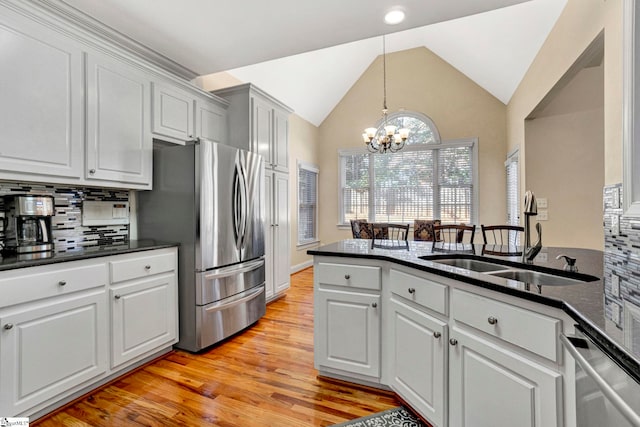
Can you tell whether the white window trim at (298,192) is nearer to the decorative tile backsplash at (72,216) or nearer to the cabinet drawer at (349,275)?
the decorative tile backsplash at (72,216)

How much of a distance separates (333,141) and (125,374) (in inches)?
216

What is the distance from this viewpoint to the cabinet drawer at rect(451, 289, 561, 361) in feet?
3.40

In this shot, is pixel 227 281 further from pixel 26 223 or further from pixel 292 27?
pixel 292 27

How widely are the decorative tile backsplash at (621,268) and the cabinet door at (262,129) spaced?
3043 millimetres

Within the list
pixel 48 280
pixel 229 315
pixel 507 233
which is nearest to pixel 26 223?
pixel 48 280

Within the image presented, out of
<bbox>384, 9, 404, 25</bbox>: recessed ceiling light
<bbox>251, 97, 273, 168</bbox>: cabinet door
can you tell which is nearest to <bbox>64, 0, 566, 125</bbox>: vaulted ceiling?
<bbox>384, 9, 404, 25</bbox>: recessed ceiling light

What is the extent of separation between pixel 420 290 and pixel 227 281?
73.0 inches

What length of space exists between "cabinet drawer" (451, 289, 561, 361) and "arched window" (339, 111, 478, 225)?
487cm

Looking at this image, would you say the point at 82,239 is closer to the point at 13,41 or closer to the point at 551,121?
the point at 13,41

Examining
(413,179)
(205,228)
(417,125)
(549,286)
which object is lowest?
(549,286)

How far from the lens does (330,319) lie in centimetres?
206

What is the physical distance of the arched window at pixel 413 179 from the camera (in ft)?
19.0

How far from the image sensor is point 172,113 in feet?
9.58

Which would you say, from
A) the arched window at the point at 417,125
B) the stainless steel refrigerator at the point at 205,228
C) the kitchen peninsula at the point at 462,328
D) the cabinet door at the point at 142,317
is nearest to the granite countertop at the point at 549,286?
the kitchen peninsula at the point at 462,328
